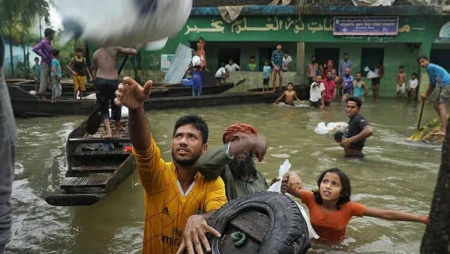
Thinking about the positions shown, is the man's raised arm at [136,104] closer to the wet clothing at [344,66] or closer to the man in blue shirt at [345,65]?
the man in blue shirt at [345,65]

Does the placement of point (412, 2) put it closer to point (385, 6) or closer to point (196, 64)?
point (385, 6)

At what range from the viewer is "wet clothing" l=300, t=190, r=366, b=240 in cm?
410

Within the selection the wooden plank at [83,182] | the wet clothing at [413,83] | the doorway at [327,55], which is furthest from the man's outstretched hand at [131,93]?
the doorway at [327,55]

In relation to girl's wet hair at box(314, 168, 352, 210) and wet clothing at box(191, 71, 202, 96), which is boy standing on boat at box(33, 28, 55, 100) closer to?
wet clothing at box(191, 71, 202, 96)

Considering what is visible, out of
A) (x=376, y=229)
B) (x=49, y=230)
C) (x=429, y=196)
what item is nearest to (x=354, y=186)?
(x=429, y=196)

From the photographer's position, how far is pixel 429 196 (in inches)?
228

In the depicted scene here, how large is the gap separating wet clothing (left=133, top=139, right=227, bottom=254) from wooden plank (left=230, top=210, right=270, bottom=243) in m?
0.21

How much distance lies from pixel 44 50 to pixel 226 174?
10.2 metres

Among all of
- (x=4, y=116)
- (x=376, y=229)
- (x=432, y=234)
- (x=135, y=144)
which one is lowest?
(x=376, y=229)

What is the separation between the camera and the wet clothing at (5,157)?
1557 mm

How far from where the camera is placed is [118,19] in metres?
1.52

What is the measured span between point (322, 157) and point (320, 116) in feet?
16.9

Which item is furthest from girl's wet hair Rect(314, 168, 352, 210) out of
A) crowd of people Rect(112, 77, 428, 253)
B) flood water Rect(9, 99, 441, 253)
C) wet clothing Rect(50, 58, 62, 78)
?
wet clothing Rect(50, 58, 62, 78)

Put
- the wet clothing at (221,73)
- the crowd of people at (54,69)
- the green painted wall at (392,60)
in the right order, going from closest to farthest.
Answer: the crowd of people at (54,69), the wet clothing at (221,73), the green painted wall at (392,60)
